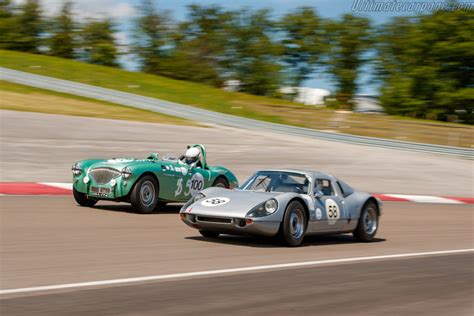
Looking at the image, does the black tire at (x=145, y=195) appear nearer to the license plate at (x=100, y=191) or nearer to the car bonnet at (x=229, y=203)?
the license plate at (x=100, y=191)

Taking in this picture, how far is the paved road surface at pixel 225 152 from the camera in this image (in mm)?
20219

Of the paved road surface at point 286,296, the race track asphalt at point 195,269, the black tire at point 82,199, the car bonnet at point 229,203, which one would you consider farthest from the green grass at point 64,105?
the paved road surface at point 286,296

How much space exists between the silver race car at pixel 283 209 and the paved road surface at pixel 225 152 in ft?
26.6

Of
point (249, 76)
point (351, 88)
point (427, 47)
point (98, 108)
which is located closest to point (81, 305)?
point (98, 108)

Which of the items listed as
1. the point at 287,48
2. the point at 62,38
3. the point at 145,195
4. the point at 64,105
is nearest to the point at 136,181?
the point at 145,195

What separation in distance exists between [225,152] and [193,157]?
382 inches

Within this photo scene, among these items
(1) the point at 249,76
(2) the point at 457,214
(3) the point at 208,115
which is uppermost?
(1) the point at 249,76

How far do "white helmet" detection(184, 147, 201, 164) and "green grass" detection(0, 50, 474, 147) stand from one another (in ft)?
59.3

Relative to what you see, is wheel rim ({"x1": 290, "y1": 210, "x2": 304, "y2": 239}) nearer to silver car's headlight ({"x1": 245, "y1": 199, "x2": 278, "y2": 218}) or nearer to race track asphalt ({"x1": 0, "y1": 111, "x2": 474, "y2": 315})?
race track asphalt ({"x1": 0, "y1": 111, "x2": 474, "y2": 315})

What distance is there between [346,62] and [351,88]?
93.9 inches

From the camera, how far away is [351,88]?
65.6 m

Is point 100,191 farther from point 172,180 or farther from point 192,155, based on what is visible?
point 192,155

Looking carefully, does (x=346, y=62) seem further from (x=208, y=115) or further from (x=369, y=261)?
(x=369, y=261)

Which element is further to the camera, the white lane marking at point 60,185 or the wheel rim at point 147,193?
the white lane marking at point 60,185
